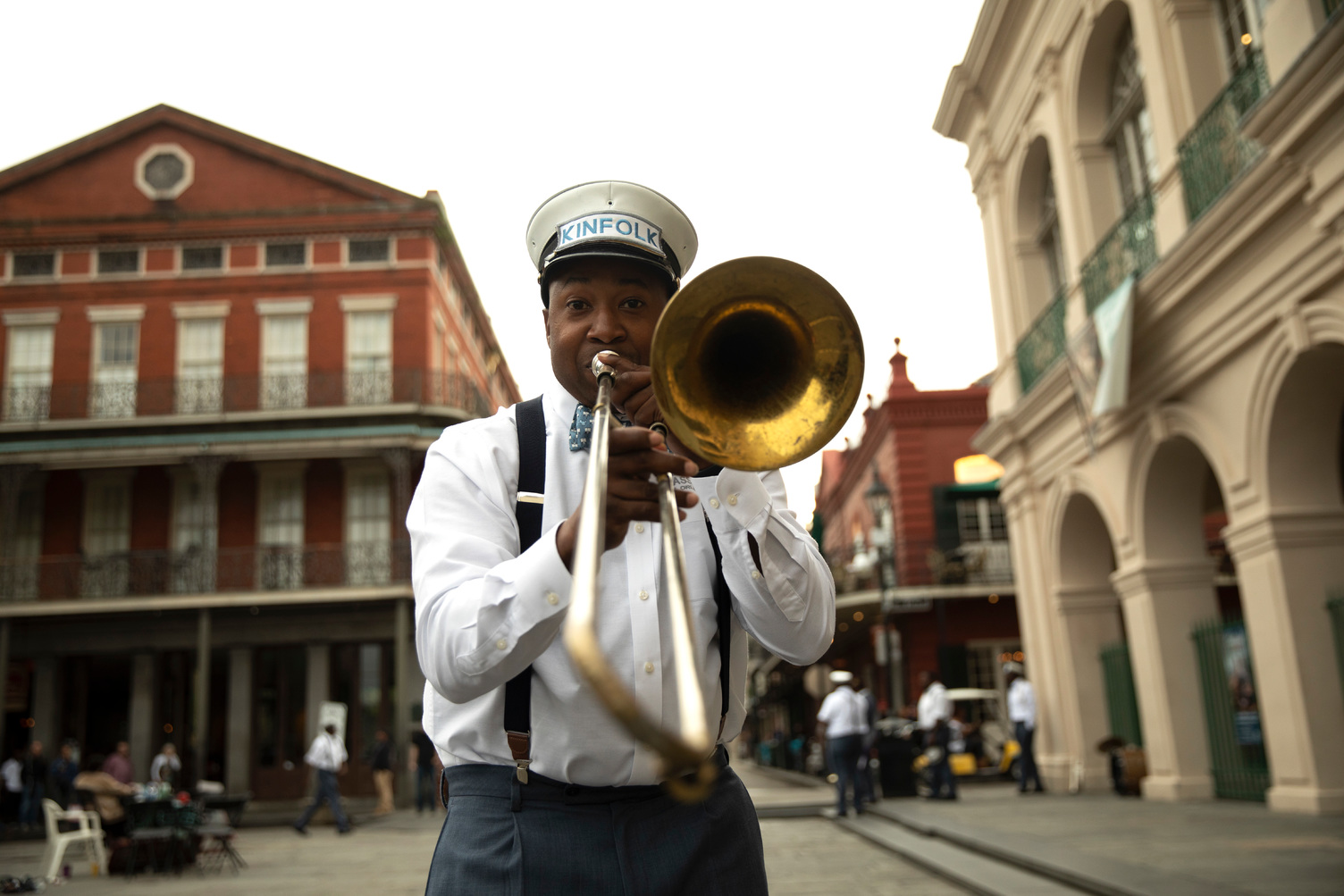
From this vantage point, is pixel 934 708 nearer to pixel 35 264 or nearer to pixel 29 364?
pixel 29 364

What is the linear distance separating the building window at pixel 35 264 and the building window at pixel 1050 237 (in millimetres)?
21399

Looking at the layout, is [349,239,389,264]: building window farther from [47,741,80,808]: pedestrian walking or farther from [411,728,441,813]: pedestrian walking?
[47,741,80,808]: pedestrian walking

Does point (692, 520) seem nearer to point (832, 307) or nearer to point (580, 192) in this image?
point (832, 307)

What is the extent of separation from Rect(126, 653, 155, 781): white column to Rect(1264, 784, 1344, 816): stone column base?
20.8 metres

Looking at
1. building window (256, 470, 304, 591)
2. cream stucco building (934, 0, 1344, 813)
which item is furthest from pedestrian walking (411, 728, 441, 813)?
cream stucco building (934, 0, 1344, 813)

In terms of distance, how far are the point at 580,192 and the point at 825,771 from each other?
2430 cm

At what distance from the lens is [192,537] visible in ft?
79.6

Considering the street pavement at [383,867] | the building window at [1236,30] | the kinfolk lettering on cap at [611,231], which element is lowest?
the street pavement at [383,867]

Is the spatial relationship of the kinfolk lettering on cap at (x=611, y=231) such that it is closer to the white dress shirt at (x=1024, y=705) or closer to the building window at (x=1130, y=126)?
the building window at (x=1130, y=126)

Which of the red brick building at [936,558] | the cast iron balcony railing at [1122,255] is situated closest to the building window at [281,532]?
the red brick building at [936,558]

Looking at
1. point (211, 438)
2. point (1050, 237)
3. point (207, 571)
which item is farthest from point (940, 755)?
point (211, 438)

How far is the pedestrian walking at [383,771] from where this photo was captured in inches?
798

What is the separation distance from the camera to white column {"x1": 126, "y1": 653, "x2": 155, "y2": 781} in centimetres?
2288

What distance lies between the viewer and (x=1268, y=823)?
9742 mm
